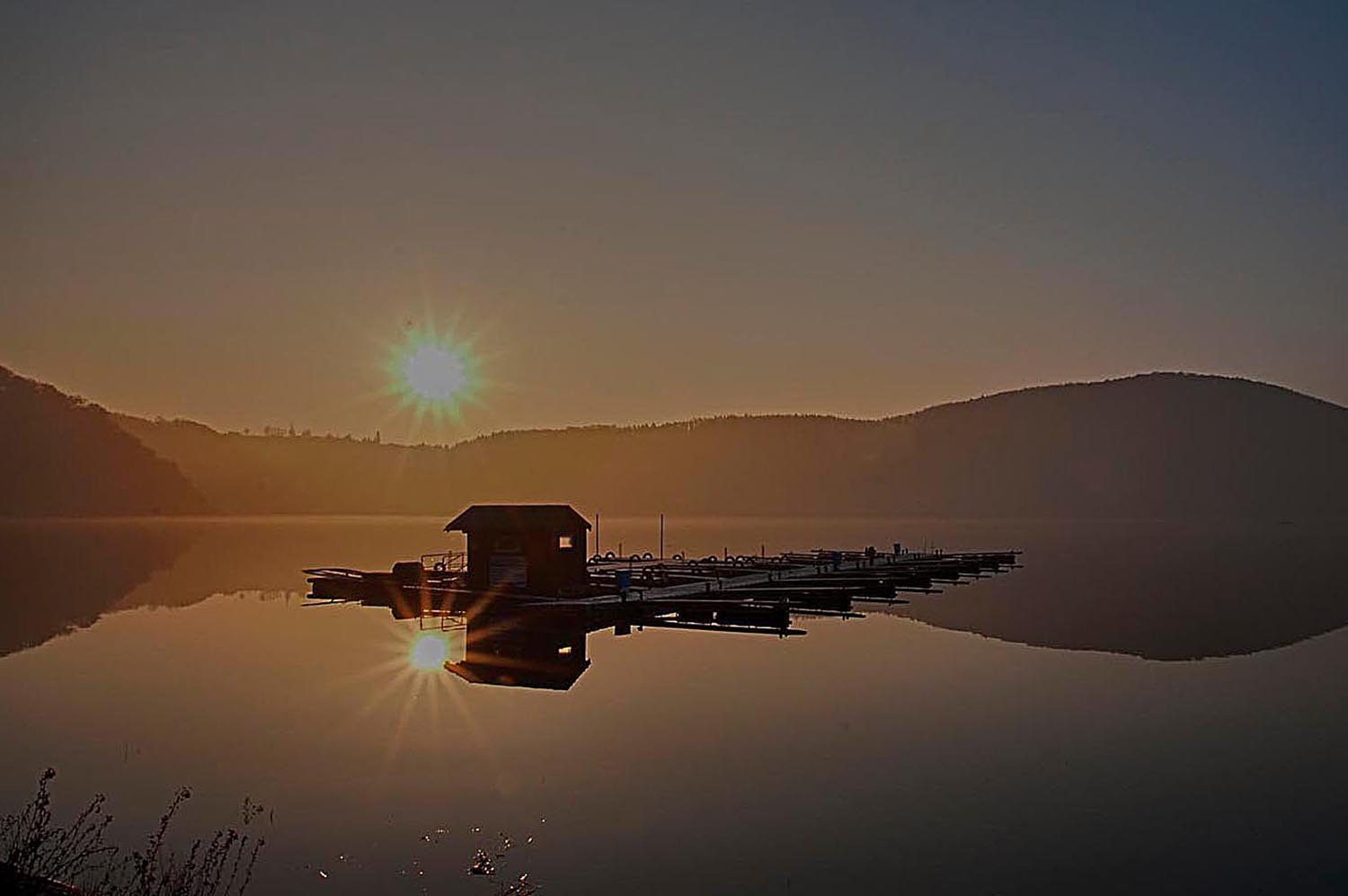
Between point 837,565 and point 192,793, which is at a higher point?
point 837,565

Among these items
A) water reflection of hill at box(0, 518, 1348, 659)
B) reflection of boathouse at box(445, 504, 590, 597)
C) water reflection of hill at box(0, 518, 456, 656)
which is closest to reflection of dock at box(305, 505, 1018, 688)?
reflection of boathouse at box(445, 504, 590, 597)

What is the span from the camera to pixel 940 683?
3294 cm

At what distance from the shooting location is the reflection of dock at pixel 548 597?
38.1m

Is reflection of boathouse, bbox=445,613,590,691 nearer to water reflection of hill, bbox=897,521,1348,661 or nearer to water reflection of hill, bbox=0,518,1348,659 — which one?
water reflection of hill, bbox=0,518,1348,659

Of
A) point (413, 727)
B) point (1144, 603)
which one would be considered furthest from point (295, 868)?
point (1144, 603)

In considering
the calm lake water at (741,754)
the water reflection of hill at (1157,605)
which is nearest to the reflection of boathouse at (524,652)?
the calm lake water at (741,754)

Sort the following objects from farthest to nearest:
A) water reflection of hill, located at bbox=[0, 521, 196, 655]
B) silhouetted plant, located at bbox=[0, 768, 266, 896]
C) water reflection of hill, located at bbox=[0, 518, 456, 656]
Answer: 1. water reflection of hill, located at bbox=[0, 518, 456, 656]
2. water reflection of hill, located at bbox=[0, 521, 196, 655]
3. silhouetted plant, located at bbox=[0, 768, 266, 896]

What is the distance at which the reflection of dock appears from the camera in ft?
125

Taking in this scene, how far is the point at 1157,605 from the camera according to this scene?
58.5 meters

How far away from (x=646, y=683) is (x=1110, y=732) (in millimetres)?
12785

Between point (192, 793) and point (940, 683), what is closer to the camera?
point (192, 793)

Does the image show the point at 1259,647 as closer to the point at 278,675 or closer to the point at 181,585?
the point at 278,675

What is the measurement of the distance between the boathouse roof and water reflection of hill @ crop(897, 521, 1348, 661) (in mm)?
17525

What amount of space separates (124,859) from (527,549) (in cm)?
3170
